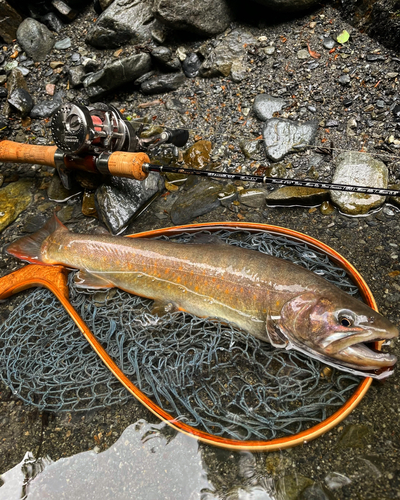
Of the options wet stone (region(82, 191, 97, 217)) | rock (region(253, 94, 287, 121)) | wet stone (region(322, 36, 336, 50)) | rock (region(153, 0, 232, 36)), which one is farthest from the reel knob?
wet stone (region(322, 36, 336, 50))

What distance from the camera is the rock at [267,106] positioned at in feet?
14.3

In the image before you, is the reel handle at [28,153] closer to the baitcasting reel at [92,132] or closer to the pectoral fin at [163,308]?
the baitcasting reel at [92,132]

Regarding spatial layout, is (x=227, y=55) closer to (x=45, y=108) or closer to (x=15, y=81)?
(x=45, y=108)

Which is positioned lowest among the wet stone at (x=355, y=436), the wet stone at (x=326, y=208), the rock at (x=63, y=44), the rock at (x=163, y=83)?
the wet stone at (x=355, y=436)

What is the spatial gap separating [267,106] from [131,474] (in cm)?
406

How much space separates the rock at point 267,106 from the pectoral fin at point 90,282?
279 centimetres

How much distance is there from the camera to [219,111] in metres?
4.70

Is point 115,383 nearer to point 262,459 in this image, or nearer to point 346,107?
point 262,459

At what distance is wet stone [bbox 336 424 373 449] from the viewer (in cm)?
218

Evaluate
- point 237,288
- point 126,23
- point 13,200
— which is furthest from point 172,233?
point 126,23

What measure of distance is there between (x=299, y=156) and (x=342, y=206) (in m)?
0.87

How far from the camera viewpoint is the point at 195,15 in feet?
16.2


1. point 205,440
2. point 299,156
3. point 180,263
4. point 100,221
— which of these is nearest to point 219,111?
point 299,156

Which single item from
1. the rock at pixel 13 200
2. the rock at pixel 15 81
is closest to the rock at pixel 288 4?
the rock at pixel 15 81
